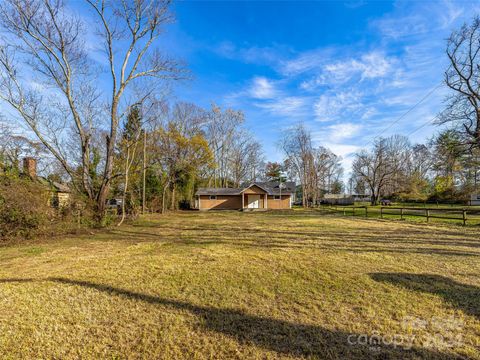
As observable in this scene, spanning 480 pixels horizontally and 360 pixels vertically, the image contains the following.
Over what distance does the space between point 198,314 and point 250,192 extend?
87.7 ft

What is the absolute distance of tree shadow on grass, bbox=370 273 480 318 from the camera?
129 inches

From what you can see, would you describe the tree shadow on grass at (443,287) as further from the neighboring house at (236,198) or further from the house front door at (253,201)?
the house front door at (253,201)

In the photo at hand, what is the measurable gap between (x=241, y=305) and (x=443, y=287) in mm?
3559

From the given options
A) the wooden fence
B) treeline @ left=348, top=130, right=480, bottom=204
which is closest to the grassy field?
the wooden fence

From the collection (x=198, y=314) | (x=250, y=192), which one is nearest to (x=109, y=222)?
(x=198, y=314)

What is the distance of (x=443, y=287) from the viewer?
3906 millimetres

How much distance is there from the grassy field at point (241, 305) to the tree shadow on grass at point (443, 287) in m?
0.02

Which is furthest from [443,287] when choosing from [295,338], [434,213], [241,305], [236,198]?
[236,198]

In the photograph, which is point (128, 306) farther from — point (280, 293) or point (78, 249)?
point (78, 249)

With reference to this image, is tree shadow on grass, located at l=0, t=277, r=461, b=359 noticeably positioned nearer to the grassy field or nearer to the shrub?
the grassy field

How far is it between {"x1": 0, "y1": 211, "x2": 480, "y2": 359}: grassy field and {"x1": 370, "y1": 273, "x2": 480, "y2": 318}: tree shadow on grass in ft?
0.06

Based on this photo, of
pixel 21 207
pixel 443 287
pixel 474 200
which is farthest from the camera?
pixel 474 200

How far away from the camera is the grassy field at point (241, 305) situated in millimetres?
2396

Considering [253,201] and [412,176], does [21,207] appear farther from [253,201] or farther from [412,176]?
[412,176]
